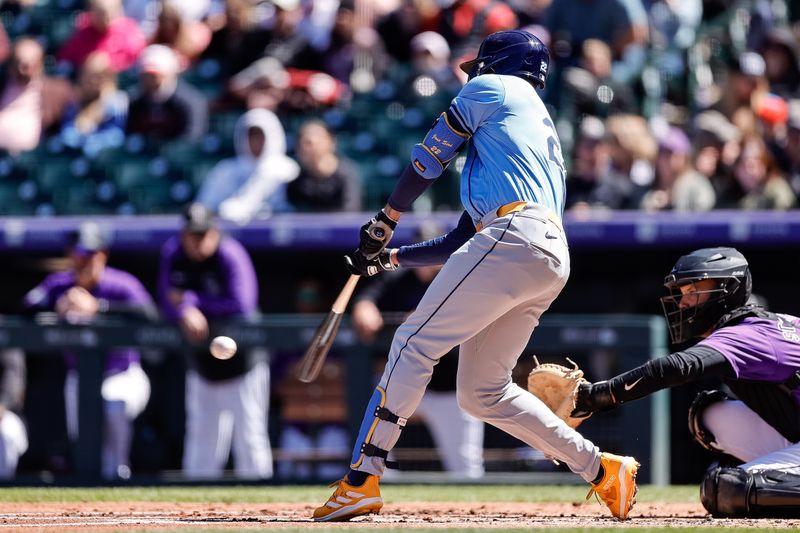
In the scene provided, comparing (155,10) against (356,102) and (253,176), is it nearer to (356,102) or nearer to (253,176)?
(356,102)

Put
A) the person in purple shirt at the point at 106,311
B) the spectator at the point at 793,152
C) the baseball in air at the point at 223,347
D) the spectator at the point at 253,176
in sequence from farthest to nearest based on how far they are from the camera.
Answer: the spectator at the point at 253,176
the spectator at the point at 793,152
the person in purple shirt at the point at 106,311
the baseball in air at the point at 223,347

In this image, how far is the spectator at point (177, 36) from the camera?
11.3 meters

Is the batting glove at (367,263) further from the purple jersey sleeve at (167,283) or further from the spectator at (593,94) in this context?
the spectator at (593,94)

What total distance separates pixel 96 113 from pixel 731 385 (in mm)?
6865

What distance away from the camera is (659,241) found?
8484mm

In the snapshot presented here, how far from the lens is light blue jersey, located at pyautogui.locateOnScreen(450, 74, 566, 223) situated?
15.9ft

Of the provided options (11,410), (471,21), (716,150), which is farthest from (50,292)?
(716,150)

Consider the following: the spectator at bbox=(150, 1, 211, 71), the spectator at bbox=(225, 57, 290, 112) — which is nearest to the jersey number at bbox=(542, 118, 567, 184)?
the spectator at bbox=(225, 57, 290, 112)

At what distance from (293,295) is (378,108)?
158cm

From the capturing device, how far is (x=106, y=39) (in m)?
11.5

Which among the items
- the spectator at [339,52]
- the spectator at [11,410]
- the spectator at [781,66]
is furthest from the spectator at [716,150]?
the spectator at [11,410]

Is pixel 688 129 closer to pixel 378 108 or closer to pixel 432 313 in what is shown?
pixel 378 108

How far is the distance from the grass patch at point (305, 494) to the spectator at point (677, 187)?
1964 mm

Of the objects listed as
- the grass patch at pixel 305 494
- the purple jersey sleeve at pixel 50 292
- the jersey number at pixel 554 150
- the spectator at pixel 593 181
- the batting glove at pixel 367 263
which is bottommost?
the grass patch at pixel 305 494
